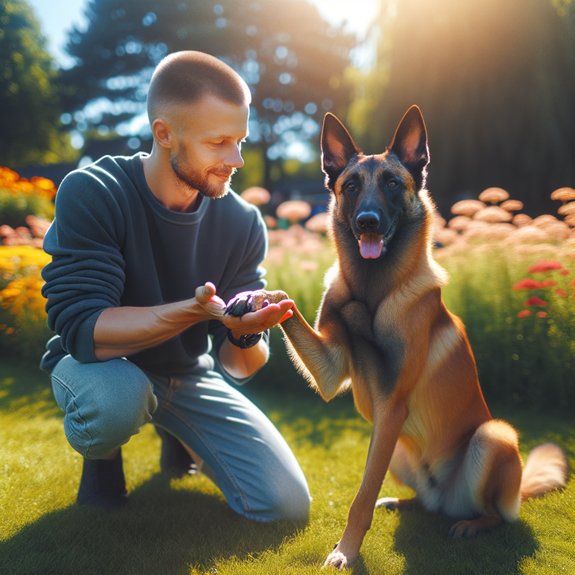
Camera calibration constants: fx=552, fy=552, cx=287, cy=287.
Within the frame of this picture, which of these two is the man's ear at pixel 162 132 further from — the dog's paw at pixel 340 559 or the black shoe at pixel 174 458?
the dog's paw at pixel 340 559

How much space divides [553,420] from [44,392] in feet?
13.0

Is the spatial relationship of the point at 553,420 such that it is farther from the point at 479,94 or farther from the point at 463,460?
the point at 479,94

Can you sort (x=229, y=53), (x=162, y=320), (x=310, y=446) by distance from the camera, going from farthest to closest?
1. (x=229, y=53)
2. (x=310, y=446)
3. (x=162, y=320)

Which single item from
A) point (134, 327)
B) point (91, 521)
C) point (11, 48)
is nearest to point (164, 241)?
point (134, 327)

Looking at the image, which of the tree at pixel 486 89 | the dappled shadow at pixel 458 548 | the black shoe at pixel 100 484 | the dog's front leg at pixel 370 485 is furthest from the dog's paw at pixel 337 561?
the tree at pixel 486 89

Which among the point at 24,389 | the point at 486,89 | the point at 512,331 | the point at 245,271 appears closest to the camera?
the point at 245,271

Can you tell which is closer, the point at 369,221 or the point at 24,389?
the point at 369,221

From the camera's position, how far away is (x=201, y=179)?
95.0 inches

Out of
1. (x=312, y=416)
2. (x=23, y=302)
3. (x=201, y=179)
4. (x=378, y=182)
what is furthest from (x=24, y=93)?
(x=378, y=182)

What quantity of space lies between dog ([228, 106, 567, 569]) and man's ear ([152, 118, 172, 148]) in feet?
2.23

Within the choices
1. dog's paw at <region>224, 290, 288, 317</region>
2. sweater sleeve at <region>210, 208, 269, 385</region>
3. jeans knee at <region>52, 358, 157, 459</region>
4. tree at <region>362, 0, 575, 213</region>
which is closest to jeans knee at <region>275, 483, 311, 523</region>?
sweater sleeve at <region>210, 208, 269, 385</region>

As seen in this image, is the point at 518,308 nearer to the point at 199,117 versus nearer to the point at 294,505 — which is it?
the point at 294,505

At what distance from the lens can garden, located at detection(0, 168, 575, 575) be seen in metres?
2.17

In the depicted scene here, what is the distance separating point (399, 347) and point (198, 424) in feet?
Answer: 3.76
